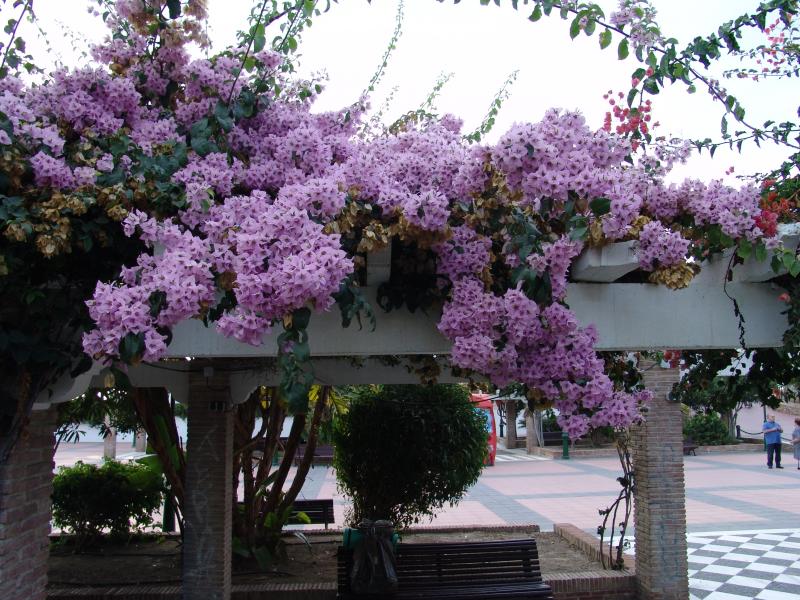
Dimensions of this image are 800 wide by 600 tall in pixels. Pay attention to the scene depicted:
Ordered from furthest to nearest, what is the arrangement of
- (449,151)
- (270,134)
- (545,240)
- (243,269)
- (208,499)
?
(208,499) → (270,134) → (449,151) → (545,240) → (243,269)

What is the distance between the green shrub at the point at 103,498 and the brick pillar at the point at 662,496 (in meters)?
5.38

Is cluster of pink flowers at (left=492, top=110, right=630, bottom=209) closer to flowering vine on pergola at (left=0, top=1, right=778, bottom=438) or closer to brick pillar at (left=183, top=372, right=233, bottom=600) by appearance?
flowering vine on pergola at (left=0, top=1, right=778, bottom=438)

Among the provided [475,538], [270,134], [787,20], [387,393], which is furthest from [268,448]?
[787,20]

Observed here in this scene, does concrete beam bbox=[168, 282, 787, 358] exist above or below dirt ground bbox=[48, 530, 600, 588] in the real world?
above

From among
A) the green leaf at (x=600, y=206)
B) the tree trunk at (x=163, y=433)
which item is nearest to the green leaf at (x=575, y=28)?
the green leaf at (x=600, y=206)

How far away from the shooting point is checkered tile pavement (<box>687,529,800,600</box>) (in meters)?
6.60

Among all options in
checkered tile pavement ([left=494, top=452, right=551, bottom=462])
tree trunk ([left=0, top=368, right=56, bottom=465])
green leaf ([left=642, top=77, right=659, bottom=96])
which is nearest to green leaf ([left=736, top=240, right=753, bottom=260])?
green leaf ([left=642, top=77, right=659, bottom=96])

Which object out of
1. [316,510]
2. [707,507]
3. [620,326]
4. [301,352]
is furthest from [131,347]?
[707,507]

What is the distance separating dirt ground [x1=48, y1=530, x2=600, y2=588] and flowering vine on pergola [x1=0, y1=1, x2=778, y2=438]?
4.57 m

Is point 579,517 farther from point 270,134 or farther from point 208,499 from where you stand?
point 270,134

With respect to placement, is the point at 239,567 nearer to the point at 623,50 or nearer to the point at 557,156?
the point at 557,156

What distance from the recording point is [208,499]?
5.64 m

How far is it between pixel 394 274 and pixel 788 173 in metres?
2.65

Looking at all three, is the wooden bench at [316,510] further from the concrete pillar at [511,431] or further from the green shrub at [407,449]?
the concrete pillar at [511,431]
